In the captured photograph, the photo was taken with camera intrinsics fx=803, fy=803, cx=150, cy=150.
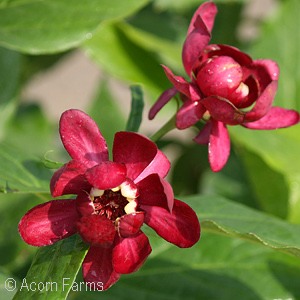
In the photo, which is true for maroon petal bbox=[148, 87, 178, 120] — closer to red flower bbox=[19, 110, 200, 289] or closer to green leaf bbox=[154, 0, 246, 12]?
red flower bbox=[19, 110, 200, 289]

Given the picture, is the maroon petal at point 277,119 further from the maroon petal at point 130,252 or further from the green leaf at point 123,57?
the green leaf at point 123,57

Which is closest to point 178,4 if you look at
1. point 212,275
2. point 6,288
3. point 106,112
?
point 106,112

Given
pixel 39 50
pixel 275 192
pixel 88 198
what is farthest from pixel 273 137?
pixel 88 198

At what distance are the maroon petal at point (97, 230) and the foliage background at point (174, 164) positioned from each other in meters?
0.06

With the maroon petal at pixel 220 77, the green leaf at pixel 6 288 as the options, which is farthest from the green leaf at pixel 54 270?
the maroon petal at pixel 220 77

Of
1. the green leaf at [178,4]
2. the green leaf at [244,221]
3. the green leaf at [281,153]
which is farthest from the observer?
the green leaf at [178,4]

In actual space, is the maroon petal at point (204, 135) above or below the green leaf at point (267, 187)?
above

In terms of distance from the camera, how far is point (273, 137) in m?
1.54

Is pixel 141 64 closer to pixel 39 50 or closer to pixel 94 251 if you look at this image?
pixel 39 50

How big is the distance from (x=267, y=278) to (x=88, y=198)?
496 millimetres

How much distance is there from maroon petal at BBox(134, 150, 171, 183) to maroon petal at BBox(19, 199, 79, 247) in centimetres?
8

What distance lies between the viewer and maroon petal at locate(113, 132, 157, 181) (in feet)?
2.78

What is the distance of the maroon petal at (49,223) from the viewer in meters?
0.85

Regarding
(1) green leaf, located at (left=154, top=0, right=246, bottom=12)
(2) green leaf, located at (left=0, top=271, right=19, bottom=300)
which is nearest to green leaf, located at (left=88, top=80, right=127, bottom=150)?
(1) green leaf, located at (left=154, top=0, right=246, bottom=12)
